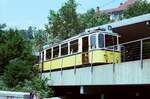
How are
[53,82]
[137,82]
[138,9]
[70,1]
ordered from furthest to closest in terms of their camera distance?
[138,9]
[70,1]
[53,82]
[137,82]

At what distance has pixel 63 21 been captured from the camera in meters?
56.3

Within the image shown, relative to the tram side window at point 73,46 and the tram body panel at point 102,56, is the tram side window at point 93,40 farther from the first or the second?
the tram side window at point 73,46

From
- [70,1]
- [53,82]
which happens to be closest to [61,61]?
[53,82]

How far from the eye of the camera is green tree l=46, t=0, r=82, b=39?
55.2 meters

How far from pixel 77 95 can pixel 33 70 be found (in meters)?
3.78

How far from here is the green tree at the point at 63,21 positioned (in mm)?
55188

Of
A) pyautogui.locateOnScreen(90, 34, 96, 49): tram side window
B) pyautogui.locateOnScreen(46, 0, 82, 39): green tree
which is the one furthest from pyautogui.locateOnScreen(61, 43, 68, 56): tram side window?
pyautogui.locateOnScreen(46, 0, 82, 39): green tree

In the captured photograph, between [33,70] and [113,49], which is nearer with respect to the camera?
[113,49]

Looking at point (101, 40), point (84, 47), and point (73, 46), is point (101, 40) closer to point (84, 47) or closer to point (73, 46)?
point (84, 47)

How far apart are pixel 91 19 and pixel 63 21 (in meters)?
8.97

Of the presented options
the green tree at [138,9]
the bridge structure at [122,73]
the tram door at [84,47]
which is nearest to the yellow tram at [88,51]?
the tram door at [84,47]

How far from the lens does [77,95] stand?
3422cm

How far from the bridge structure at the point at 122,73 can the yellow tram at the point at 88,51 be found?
67cm

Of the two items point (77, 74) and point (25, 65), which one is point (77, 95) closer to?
point (25, 65)
